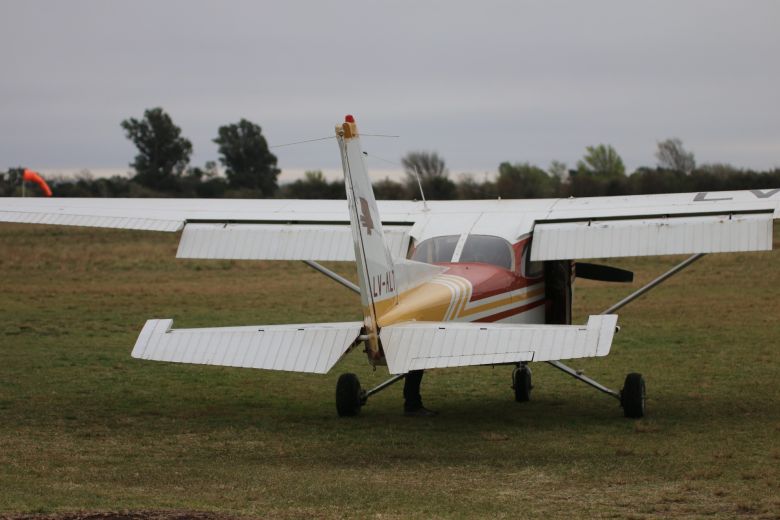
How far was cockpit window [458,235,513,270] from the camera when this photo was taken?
34.5 ft

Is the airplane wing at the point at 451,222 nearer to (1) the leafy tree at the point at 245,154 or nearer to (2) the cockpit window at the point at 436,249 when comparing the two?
(2) the cockpit window at the point at 436,249

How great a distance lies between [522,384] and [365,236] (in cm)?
377

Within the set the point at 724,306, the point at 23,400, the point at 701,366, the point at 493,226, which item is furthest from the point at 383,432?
the point at 724,306

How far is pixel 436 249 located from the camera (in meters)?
10.7

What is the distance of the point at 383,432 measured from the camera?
32.0 feet

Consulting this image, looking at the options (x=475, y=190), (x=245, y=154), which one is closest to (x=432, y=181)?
(x=475, y=190)

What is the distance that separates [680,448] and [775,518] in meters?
2.53

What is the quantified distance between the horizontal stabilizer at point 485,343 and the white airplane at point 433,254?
0.01 metres

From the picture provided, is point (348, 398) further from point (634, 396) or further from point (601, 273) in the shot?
point (601, 273)

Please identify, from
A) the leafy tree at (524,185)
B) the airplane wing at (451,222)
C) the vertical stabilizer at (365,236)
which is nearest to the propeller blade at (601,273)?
the airplane wing at (451,222)

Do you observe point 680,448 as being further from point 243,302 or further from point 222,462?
point 243,302

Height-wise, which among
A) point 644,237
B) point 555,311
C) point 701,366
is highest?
point 644,237

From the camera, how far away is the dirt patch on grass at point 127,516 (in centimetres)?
585

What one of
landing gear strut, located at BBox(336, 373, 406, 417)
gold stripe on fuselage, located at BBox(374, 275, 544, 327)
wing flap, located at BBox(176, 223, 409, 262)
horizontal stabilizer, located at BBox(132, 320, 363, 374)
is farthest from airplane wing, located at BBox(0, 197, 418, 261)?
horizontal stabilizer, located at BBox(132, 320, 363, 374)
